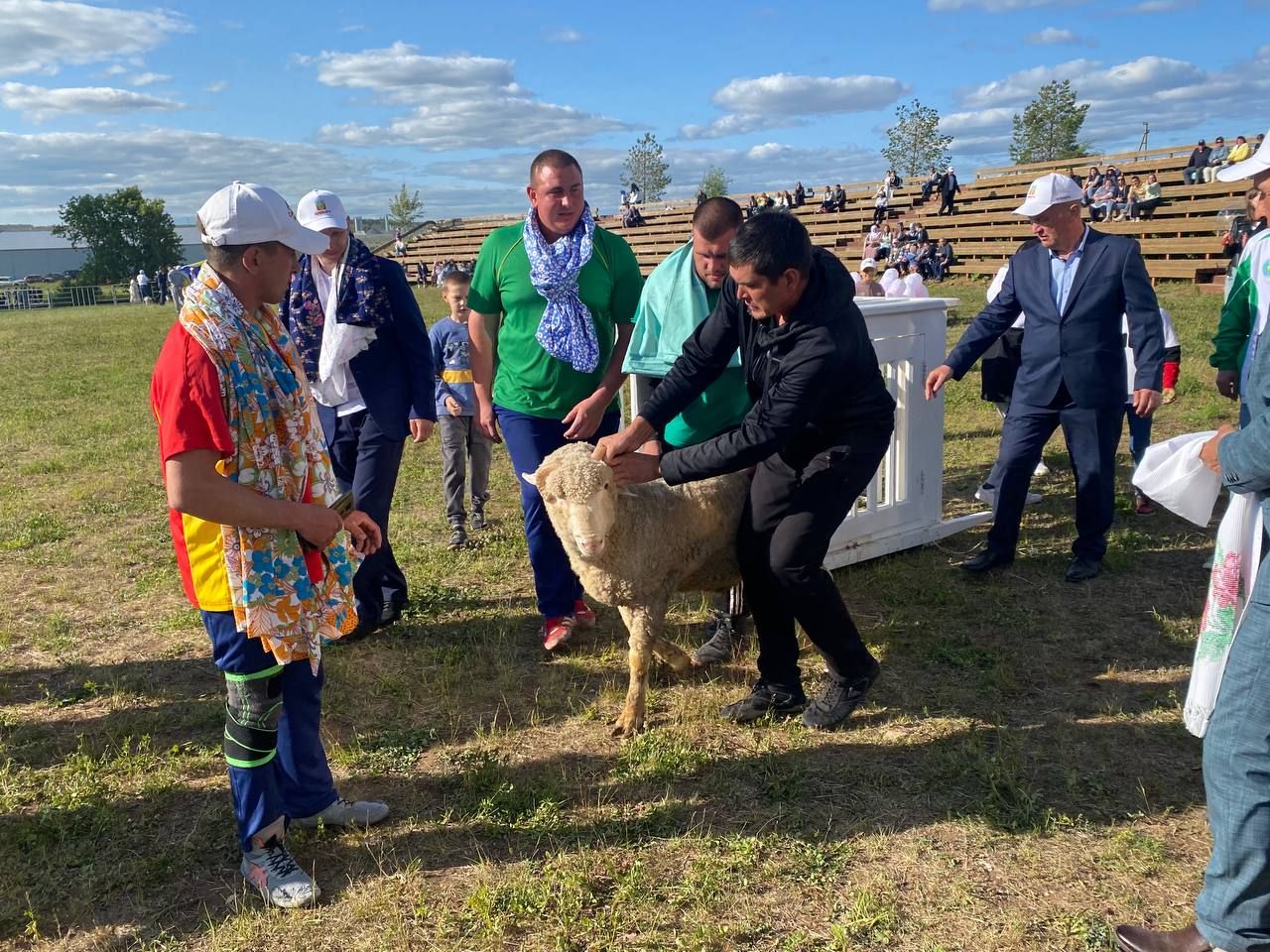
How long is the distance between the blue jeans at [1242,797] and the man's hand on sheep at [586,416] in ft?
8.81

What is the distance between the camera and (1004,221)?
96.2 ft

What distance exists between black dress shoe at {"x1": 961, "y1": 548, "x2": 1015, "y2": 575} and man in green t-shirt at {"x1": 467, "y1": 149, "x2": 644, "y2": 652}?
240 centimetres

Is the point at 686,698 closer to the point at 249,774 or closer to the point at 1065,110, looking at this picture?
the point at 249,774

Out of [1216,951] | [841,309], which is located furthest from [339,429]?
[1216,951]

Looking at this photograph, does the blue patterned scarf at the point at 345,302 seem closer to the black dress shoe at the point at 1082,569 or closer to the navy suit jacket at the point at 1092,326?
the navy suit jacket at the point at 1092,326

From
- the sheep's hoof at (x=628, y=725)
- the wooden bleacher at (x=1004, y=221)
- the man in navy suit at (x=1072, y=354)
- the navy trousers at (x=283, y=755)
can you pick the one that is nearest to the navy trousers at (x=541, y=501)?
the sheep's hoof at (x=628, y=725)

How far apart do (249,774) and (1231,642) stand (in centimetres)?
275

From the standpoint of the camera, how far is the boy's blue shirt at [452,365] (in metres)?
6.43

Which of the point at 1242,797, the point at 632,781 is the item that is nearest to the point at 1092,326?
the point at 1242,797

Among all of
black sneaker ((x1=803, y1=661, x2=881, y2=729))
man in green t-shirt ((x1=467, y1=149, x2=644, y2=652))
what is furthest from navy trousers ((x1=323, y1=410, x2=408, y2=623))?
black sneaker ((x1=803, y1=661, x2=881, y2=729))

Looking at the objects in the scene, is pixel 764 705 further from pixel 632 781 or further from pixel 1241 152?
pixel 1241 152

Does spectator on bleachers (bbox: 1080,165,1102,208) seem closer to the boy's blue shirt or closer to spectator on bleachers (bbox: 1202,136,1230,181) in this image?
spectator on bleachers (bbox: 1202,136,1230,181)

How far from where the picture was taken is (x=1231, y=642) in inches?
90.4

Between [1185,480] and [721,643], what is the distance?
7.81 ft
